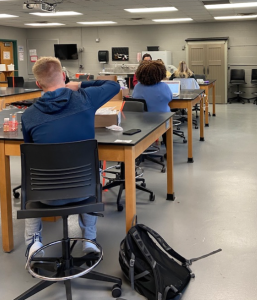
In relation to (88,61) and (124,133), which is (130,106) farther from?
(88,61)

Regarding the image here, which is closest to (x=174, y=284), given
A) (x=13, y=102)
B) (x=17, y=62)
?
(x=13, y=102)

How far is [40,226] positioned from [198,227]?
121 centimetres

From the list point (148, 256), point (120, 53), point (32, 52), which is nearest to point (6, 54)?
point (32, 52)

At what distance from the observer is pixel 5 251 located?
8.91 feet

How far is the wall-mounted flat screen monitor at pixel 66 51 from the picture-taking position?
13.5 m

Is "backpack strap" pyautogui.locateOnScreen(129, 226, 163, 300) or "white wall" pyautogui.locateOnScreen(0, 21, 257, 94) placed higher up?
"white wall" pyautogui.locateOnScreen(0, 21, 257, 94)

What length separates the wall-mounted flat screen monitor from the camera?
13.5m

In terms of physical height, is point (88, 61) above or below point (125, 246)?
above

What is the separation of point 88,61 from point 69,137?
464 inches

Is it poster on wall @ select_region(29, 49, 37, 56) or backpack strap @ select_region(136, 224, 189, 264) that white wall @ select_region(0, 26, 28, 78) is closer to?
poster on wall @ select_region(29, 49, 37, 56)

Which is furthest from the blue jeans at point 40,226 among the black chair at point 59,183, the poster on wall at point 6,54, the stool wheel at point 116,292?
the poster on wall at point 6,54

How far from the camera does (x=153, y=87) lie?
15.2 ft

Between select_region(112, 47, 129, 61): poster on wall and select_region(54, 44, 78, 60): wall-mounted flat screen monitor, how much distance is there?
1.29 m

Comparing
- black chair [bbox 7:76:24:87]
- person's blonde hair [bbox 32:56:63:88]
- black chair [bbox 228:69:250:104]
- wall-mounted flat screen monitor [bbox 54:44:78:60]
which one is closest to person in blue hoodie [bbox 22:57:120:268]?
person's blonde hair [bbox 32:56:63:88]
